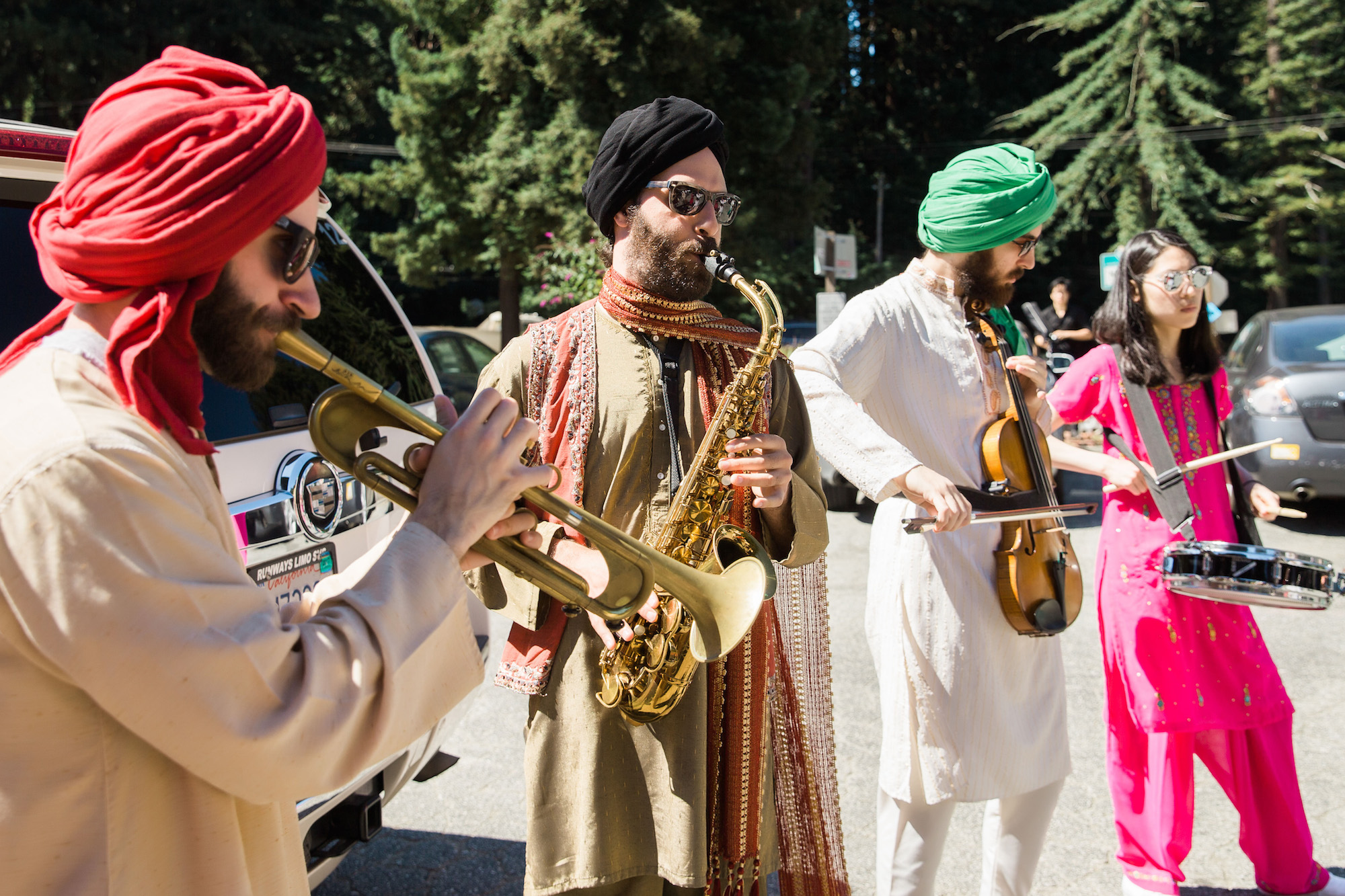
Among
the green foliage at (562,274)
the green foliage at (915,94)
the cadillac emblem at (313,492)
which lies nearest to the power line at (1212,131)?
the green foliage at (915,94)

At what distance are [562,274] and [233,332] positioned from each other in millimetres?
13197

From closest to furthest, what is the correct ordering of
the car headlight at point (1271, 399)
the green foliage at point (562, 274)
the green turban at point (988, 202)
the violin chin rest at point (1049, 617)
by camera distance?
A: 1. the violin chin rest at point (1049, 617)
2. the green turban at point (988, 202)
3. the car headlight at point (1271, 399)
4. the green foliage at point (562, 274)

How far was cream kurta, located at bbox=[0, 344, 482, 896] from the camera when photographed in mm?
1069

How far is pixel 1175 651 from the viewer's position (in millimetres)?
3221

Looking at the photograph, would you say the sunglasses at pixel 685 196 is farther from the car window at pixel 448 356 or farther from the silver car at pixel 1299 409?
the car window at pixel 448 356

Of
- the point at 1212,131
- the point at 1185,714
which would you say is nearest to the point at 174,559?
the point at 1185,714

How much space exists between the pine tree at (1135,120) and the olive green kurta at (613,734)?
23.0 m

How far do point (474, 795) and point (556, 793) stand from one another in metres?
1.90

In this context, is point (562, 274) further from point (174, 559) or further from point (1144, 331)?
point (174, 559)

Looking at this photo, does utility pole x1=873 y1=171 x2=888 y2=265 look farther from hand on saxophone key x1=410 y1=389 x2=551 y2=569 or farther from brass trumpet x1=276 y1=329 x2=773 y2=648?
hand on saxophone key x1=410 y1=389 x2=551 y2=569

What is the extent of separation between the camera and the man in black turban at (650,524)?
218 centimetres

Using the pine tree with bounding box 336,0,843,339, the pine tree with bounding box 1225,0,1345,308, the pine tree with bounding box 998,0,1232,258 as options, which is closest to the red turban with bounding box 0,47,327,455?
the pine tree with bounding box 336,0,843,339

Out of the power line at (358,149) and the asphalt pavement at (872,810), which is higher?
the power line at (358,149)

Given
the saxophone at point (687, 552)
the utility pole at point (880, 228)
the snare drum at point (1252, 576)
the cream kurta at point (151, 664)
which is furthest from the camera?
the utility pole at point (880, 228)
